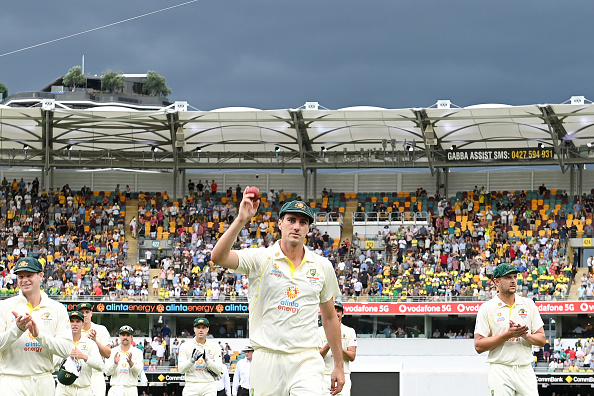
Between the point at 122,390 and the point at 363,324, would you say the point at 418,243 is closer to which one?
the point at 363,324

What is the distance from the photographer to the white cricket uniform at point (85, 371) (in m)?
13.4

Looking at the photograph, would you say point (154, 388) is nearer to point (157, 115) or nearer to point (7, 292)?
point (7, 292)

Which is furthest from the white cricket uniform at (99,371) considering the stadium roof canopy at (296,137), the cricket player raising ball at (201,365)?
the stadium roof canopy at (296,137)

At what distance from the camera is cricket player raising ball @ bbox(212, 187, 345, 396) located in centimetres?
783

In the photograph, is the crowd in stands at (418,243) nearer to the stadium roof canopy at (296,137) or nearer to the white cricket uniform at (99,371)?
the stadium roof canopy at (296,137)

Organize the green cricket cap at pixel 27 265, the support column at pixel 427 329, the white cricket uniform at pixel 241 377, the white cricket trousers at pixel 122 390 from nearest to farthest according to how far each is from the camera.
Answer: the green cricket cap at pixel 27 265, the white cricket trousers at pixel 122 390, the white cricket uniform at pixel 241 377, the support column at pixel 427 329

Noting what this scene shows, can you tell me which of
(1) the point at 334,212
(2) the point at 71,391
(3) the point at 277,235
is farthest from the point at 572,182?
(2) the point at 71,391

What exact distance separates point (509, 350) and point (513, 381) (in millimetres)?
342

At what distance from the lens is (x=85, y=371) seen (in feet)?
44.6

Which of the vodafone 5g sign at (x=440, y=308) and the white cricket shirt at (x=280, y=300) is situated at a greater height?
the white cricket shirt at (x=280, y=300)

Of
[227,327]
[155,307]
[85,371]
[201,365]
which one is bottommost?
[227,327]

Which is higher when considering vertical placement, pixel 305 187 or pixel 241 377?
pixel 305 187

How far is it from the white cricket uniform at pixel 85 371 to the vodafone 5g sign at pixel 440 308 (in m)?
23.4

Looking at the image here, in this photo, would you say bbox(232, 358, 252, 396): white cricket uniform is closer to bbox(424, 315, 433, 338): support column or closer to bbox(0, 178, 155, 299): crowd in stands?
bbox(0, 178, 155, 299): crowd in stands
